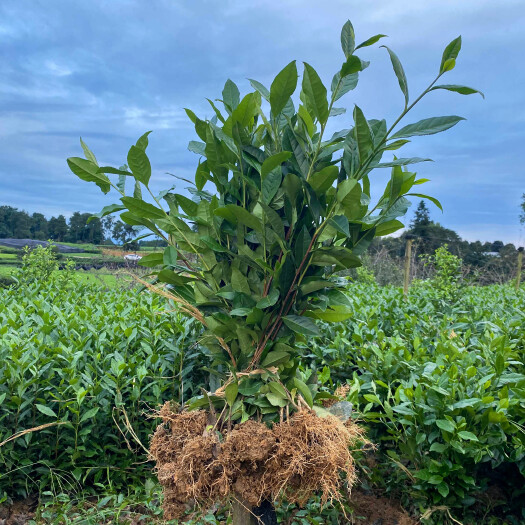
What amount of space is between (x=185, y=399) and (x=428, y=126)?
101 inches

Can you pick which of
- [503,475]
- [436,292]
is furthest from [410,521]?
[436,292]

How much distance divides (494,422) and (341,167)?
181 cm

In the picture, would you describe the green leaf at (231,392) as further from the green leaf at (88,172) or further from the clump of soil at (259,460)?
the green leaf at (88,172)

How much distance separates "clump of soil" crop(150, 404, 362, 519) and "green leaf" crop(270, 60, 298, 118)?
1.10 meters

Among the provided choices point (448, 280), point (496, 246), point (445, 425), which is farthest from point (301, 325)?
point (496, 246)

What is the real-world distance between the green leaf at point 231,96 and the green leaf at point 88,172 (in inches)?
22.6

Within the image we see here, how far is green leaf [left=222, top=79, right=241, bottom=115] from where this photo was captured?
179 centimetres

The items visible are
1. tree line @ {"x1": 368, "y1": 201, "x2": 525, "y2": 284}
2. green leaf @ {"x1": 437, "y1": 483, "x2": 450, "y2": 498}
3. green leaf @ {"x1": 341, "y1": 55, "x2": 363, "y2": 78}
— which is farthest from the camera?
tree line @ {"x1": 368, "y1": 201, "x2": 525, "y2": 284}

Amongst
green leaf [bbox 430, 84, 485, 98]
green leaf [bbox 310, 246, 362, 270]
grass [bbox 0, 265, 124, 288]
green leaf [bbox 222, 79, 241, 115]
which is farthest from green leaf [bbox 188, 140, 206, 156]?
grass [bbox 0, 265, 124, 288]

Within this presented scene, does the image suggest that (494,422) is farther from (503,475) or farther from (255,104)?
(255,104)

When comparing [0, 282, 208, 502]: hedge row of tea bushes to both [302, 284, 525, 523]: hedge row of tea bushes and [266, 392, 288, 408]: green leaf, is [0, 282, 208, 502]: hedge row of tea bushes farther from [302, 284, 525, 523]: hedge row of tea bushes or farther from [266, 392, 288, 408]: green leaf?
[266, 392, 288, 408]: green leaf

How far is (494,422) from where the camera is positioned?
8.52 ft

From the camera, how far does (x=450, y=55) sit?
4.90 ft

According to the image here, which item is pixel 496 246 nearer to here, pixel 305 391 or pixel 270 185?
pixel 305 391
